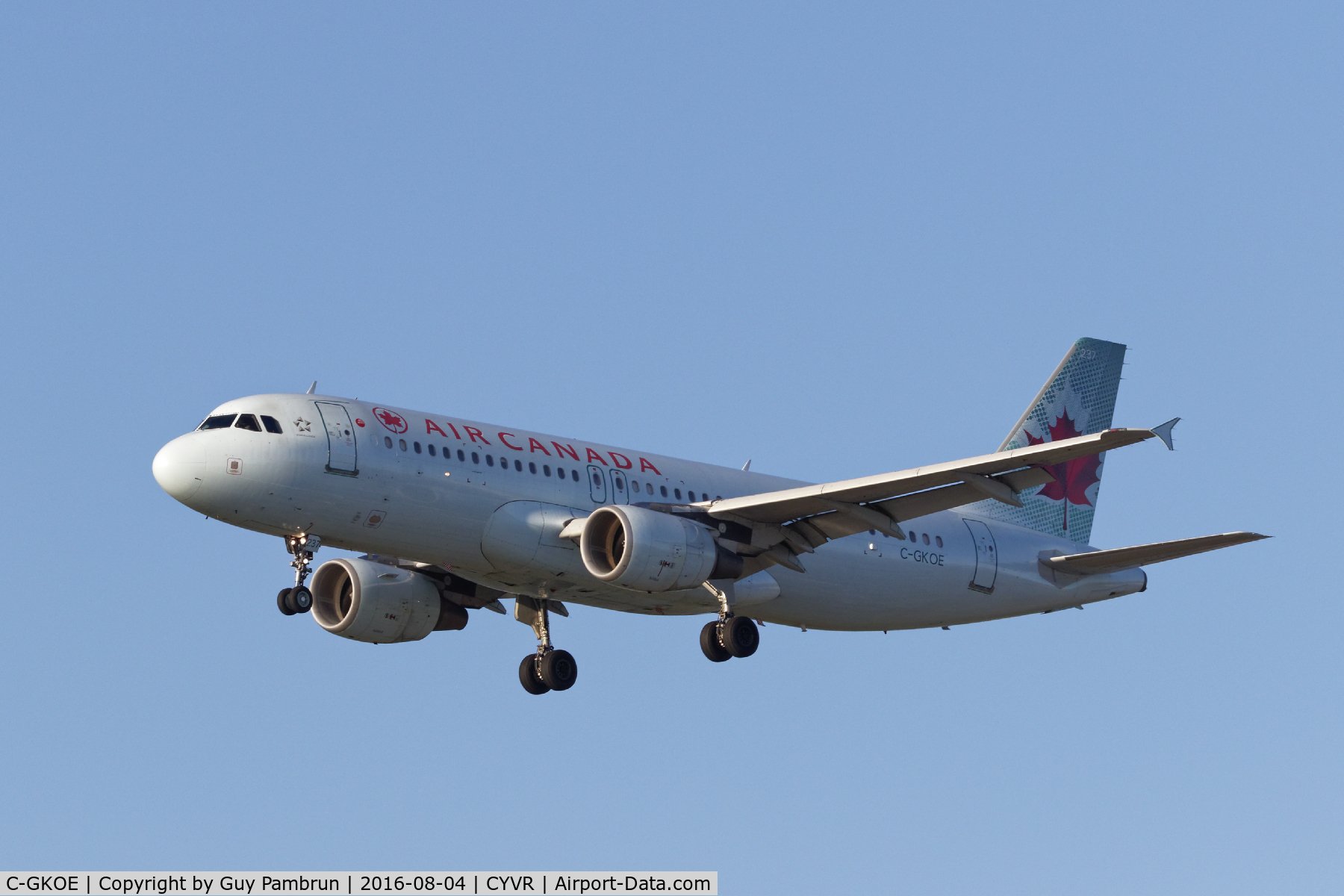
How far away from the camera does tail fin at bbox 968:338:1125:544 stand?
51.6 meters

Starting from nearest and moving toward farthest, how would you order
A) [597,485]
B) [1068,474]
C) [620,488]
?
[597,485]
[620,488]
[1068,474]

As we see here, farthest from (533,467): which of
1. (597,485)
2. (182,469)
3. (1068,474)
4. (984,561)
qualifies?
(1068,474)

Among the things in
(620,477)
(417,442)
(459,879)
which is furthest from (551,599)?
(459,879)

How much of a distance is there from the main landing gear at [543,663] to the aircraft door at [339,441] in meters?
7.71

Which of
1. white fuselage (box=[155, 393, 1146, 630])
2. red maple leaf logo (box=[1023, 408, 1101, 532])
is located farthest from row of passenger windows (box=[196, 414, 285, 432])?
red maple leaf logo (box=[1023, 408, 1101, 532])

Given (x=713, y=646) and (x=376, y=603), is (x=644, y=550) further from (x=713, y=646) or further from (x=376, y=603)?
(x=376, y=603)

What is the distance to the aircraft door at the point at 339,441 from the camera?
38375 millimetres

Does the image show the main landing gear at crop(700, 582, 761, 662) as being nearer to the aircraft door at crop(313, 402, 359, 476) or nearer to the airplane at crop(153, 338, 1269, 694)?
the airplane at crop(153, 338, 1269, 694)

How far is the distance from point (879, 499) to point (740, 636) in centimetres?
450

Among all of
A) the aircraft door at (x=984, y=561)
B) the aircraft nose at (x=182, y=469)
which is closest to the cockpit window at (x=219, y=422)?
the aircraft nose at (x=182, y=469)

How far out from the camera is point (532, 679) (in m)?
45.4

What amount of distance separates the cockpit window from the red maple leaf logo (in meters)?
22.7

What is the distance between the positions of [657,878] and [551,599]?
1065 centimetres

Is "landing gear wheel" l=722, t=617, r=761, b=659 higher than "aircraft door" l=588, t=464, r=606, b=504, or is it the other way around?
"aircraft door" l=588, t=464, r=606, b=504
